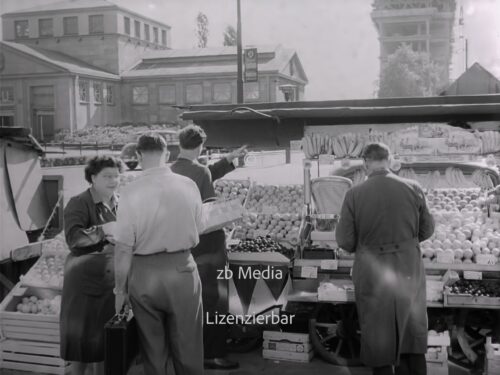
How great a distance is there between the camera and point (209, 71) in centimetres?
4844

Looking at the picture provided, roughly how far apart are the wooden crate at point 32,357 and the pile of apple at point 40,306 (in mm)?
256

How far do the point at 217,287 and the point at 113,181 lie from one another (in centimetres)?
128

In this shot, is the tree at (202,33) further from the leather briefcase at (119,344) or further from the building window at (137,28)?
the leather briefcase at (119,344)

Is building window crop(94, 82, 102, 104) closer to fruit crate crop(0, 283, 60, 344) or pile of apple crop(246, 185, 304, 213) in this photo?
pile of apple crop(246, 185, 304, 213)

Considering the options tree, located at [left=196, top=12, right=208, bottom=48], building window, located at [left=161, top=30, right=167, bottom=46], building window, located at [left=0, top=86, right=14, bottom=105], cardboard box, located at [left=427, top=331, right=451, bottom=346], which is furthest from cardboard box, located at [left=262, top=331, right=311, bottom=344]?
building window, located at [left=161, top=30, right=167, bottom=46]

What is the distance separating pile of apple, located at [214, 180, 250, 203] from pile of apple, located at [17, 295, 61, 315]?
1924 millimetres

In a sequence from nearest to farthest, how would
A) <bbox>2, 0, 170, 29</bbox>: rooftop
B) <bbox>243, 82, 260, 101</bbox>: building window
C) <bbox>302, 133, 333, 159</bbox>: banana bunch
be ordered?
<bbox>302, 133, 333, 159</bbox>: banana bunch → <bbox>243, 82, 260, 101</bbox>: building window → <bbox>2, 0, 170, 29</bbox>: rooftop

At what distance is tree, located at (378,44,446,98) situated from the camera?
165ft

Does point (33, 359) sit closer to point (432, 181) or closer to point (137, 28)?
point (432, 181)

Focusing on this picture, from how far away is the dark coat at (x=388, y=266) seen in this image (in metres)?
3.92

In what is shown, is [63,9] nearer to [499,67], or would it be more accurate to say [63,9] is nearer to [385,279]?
[499,67]

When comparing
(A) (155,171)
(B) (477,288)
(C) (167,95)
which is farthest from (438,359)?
(C) (167,95)

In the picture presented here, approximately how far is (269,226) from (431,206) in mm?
1654

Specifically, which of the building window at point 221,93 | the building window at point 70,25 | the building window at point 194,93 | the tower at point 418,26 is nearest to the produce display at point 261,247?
the building window at point 221,93
